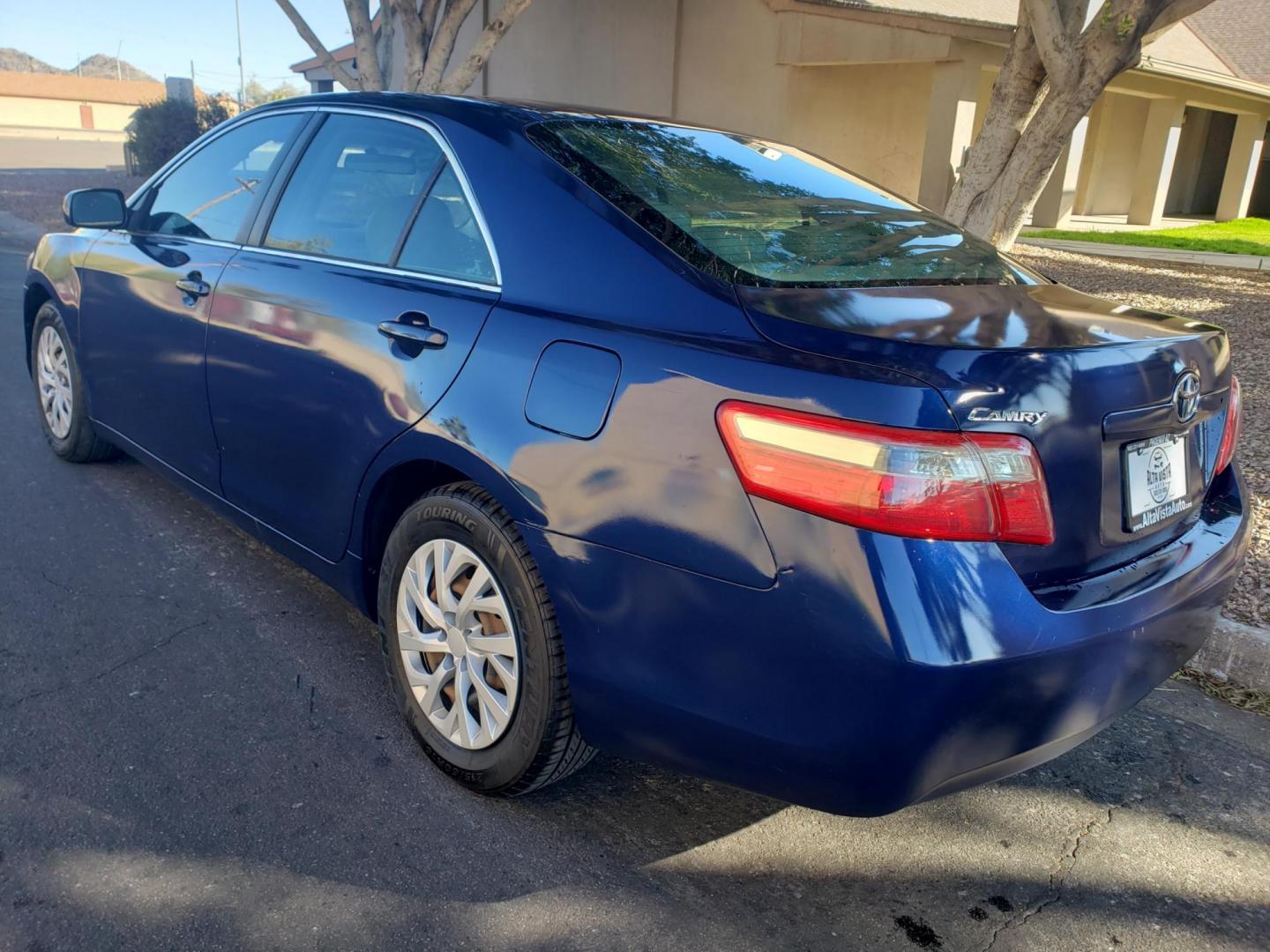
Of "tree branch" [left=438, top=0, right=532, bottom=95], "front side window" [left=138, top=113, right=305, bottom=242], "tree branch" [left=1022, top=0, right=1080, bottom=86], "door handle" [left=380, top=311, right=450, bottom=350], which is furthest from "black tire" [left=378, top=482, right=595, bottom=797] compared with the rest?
"tree branch" [left=438, top=0, right=532, bottom=95]

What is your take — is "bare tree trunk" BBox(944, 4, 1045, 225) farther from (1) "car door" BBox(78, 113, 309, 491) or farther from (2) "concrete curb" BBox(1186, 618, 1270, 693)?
(1) "car door" BBox(78, 113, 309, 491)

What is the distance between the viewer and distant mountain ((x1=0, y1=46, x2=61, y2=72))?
15762 cm

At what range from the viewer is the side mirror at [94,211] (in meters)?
4.41

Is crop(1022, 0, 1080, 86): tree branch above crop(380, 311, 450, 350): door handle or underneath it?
above

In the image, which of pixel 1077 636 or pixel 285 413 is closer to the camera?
pixel 1077 636

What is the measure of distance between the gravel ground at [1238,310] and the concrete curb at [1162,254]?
54 cm

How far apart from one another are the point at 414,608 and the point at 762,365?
1.27 m

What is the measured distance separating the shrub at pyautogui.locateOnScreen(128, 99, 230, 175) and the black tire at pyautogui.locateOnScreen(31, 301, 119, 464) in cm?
2120

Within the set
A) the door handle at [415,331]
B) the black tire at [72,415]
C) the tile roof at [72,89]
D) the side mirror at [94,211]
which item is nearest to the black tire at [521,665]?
the door handle at [415,331]

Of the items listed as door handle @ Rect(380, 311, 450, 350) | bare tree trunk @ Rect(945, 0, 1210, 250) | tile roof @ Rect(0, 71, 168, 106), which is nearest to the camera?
door handle @ Rect(380, 311, 450, 350)

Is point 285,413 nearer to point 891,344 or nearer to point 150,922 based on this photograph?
point 150,922

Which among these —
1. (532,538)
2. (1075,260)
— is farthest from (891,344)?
(1075,260)

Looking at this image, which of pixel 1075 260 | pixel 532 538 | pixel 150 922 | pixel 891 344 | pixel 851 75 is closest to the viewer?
pixel 891 344

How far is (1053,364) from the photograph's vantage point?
2.19 metres
